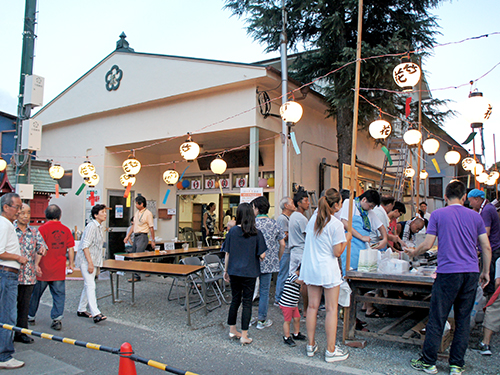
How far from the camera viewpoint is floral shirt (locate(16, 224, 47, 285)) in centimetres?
447

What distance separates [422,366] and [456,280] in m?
0.95

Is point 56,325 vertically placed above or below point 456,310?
below

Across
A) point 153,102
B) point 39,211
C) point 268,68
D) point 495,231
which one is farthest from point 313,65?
point 39,211

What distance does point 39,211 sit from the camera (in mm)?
12789

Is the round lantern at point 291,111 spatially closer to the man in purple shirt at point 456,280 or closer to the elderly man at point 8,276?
the man in purple shirt at point 456,280

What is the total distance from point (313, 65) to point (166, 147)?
18.6ft

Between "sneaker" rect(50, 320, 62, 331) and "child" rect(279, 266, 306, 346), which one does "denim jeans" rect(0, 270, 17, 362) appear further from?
"child" rect(279, 266, 306, 346)

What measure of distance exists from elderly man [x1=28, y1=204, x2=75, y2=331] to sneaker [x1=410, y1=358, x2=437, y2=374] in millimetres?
4386

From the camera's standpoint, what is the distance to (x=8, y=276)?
4.04 m

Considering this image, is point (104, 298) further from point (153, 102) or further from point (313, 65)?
point (313, 65)

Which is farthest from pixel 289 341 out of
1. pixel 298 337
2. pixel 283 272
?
pixel 283 272

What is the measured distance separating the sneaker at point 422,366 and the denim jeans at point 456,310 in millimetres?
46

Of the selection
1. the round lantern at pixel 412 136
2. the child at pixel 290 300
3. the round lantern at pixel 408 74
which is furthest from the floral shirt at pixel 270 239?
the round lantern at pixel 412 136

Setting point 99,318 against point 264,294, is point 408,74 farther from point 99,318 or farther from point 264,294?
point 99,318
